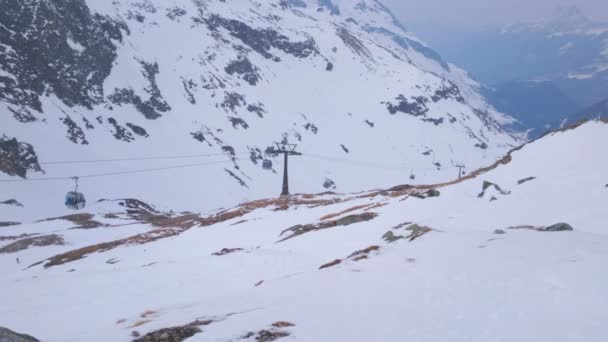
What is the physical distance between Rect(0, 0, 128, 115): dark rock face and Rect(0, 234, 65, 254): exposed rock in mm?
84365

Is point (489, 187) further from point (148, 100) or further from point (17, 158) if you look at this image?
point (148, 100)

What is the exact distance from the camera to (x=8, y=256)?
58750 millimetres

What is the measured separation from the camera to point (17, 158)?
11900cm

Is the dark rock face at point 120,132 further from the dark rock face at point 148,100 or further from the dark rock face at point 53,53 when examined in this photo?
the dark rock face at point 148,100

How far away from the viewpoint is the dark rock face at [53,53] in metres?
144

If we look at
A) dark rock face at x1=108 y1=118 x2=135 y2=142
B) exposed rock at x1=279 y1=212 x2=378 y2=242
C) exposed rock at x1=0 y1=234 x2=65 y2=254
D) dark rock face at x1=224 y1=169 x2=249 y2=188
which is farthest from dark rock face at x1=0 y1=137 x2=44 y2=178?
exposed rock at x1=279 y1=212 x2=378 y2=242

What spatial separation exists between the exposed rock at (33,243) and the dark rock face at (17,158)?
61563 mm

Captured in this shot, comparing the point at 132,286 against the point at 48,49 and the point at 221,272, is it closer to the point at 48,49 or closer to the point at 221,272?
the point at 221,272

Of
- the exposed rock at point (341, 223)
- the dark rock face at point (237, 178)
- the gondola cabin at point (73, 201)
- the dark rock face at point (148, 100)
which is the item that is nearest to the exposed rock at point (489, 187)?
the exposed rock at point (341, 223)

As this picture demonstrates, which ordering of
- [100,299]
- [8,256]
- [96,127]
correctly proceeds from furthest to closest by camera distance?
[96,127]
[8,256]
[100,299]

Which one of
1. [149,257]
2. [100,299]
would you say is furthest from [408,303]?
[149,257]

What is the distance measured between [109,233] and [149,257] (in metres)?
37.3

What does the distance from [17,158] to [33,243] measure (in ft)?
222

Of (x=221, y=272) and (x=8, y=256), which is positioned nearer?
(x=221, y=272)
